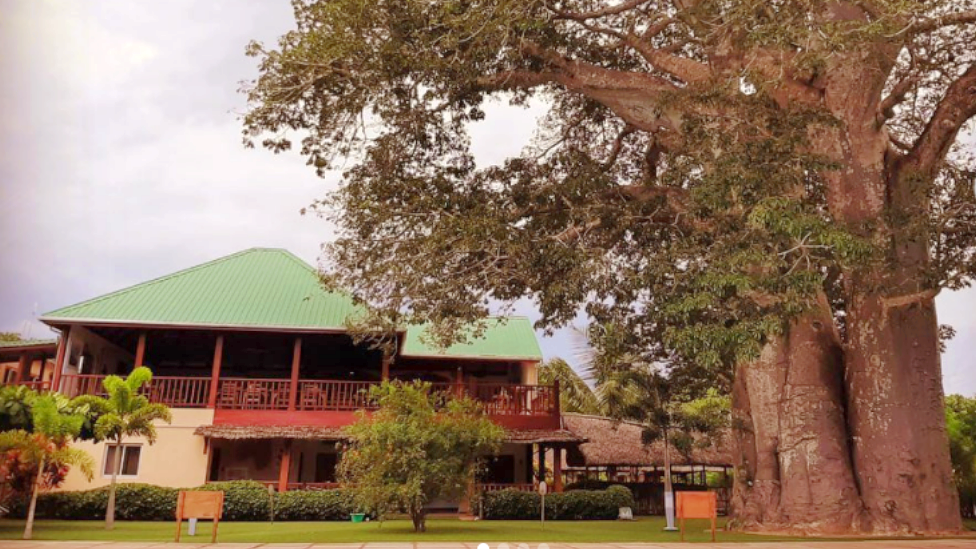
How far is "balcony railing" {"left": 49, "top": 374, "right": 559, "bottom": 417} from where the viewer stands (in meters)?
17.8

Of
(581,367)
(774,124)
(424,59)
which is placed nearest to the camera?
(774,124)

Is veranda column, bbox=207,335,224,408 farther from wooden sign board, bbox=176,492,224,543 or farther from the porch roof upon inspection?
wooden sign board, bbox=176,492,224,543

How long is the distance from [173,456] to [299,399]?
330 cm

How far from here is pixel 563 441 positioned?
18.0m

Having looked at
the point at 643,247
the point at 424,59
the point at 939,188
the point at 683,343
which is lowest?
the point at 683,343

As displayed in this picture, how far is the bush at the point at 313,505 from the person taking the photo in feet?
52.8

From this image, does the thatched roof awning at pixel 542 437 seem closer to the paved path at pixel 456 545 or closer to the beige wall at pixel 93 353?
the paved path at pixel 456 545

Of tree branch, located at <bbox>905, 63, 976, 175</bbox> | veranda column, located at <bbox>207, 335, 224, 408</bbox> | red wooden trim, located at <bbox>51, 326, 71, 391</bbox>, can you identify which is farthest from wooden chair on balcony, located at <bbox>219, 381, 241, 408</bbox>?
tree branch, located at <bbox>905, 63, 976, 175</bbox>

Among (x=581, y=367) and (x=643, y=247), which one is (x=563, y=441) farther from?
(x=581, y=367)

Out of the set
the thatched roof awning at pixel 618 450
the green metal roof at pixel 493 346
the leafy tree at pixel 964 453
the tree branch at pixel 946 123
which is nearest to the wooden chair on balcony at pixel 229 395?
the green metal roof at pixel 493 346

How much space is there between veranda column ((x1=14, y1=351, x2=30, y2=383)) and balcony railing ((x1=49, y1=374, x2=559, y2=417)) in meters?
3.22

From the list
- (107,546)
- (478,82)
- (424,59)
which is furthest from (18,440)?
(478,82)

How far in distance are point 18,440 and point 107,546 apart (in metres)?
3.55

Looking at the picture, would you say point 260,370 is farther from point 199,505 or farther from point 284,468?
point 199,505
